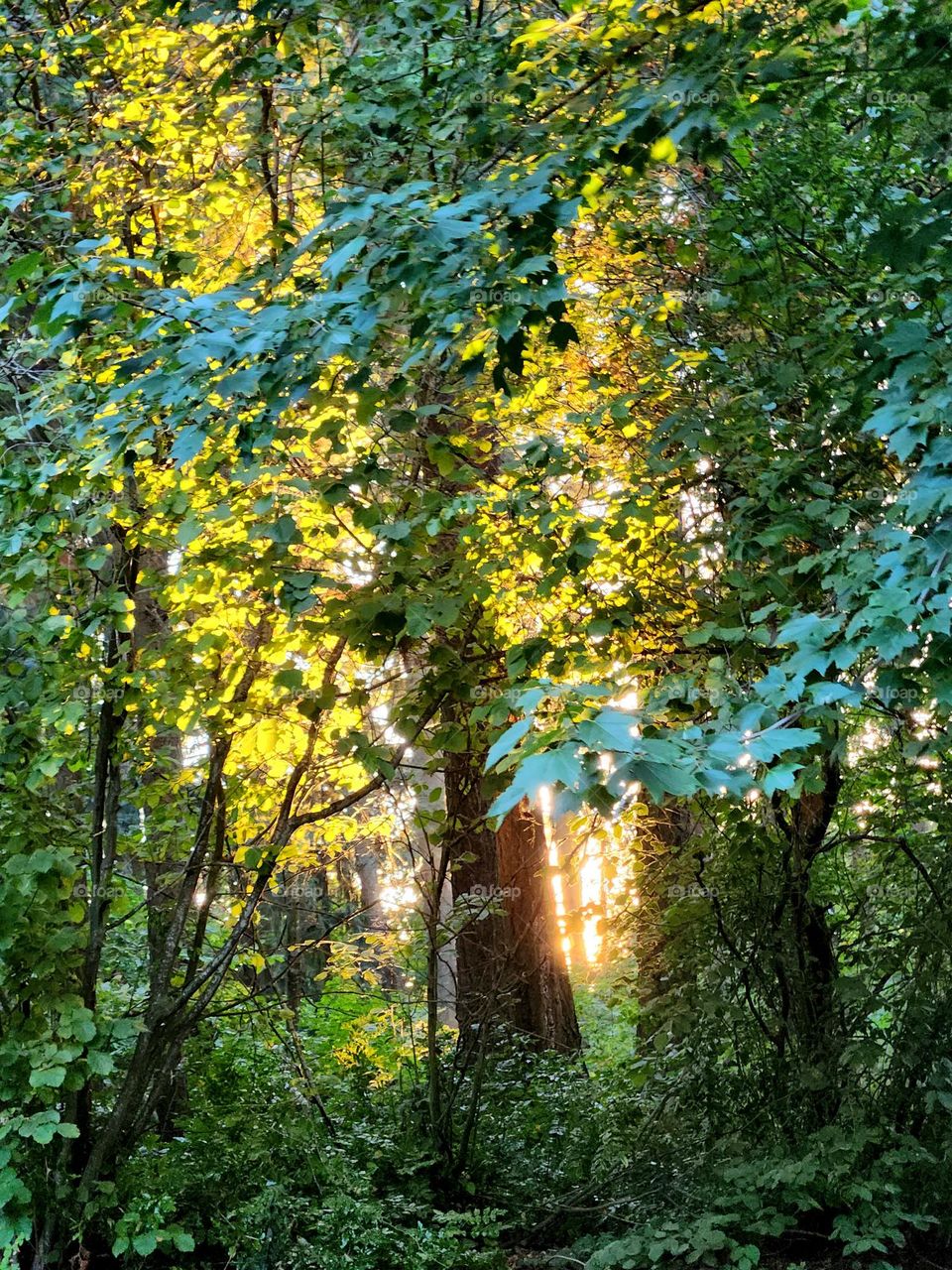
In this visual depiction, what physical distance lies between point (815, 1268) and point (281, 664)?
3.37m

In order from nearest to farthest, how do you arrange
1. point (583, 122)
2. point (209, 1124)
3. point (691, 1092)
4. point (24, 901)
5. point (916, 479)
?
point (916, 479), point (583, 122), point (24, 901), point (209, 1124), point (691, 1092)

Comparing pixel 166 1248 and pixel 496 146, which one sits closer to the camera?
pixel 496 146

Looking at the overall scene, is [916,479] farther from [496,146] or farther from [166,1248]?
[166,1248]

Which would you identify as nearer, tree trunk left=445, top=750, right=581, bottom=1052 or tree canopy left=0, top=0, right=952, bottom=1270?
tree canopy left=0, top=0, right=952, bottom=1270

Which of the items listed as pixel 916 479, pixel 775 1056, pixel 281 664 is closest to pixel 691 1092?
pixel 775 1056

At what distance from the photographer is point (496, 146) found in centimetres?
380

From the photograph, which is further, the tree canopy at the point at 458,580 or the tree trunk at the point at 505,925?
the tree trunk at the point at 505,925

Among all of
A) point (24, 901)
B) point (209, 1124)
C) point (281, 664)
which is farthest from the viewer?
point (209, 1124)

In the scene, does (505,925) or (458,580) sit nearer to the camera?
(458,580)

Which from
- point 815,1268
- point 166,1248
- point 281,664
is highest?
point 281,664

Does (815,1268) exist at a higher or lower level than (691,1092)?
lower

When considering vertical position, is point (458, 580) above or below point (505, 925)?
above

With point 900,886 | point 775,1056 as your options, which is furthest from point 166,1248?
point 900,886

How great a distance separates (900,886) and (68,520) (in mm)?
3975
